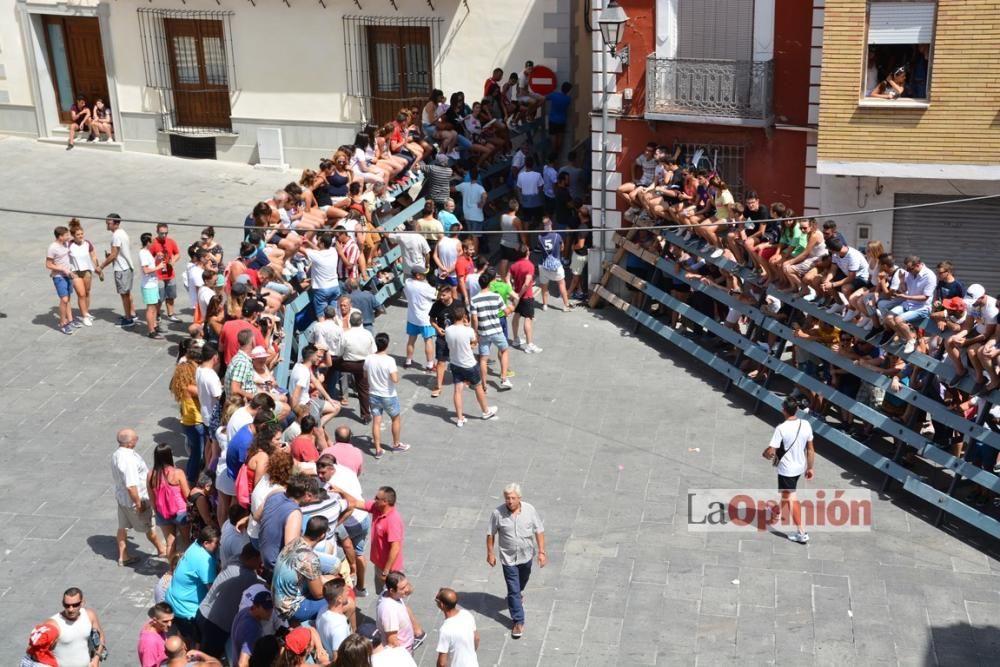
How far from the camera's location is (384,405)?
1540cm

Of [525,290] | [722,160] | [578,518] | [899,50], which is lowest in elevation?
[578,518]

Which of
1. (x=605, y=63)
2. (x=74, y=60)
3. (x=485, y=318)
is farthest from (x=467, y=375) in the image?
(x=74, y=60)

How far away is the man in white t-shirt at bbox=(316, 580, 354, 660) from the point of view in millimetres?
10508

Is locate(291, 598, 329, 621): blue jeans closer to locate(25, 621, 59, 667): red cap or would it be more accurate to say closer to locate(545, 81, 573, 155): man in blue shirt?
locate(25, 621, 59, 667): red cap

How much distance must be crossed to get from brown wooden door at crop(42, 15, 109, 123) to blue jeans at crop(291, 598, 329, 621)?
61.4 feet

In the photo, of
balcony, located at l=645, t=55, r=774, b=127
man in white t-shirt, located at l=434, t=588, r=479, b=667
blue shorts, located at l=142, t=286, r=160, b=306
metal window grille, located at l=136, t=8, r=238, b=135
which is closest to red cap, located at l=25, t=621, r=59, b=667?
man in white t-shirt, located at l=434, t=588, r=479, b=667

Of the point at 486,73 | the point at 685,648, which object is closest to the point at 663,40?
the point at 486,73

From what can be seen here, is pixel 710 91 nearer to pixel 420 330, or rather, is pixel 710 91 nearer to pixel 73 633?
pixel 420 330

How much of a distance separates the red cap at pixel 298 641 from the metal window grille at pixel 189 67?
58.3 ft

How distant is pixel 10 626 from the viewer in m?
12.4

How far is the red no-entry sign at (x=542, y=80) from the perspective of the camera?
79.6 ft

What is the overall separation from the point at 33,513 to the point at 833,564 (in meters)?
8.19

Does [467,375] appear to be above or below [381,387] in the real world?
below

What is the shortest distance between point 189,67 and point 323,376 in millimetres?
12429
